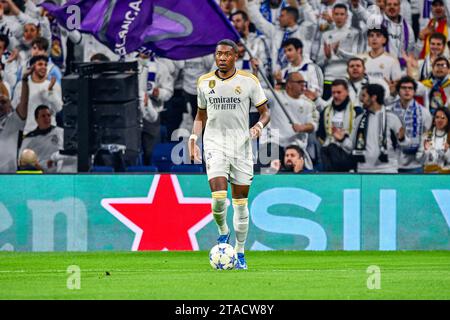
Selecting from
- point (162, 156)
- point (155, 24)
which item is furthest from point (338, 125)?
point (155, 24)

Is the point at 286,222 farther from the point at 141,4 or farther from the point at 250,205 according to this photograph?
the point at 141,4

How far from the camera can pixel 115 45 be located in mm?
20016

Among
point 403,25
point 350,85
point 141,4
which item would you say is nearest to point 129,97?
point 141,4

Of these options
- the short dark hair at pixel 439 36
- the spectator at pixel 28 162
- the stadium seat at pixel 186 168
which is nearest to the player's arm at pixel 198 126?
the stadium seat at pixel 186 168

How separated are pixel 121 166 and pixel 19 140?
8.14ft

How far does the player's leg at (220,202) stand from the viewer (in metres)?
13.9

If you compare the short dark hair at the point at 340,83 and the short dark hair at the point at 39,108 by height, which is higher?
the short dark hair at the point at 340,83

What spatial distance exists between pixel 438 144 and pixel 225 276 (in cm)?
819

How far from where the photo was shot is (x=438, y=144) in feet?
64.9

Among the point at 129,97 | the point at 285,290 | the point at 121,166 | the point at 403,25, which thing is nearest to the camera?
the point at 285,290

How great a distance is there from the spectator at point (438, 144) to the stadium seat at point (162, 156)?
4.33 meters

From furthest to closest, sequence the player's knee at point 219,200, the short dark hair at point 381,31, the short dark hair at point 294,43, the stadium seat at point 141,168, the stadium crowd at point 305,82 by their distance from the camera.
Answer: the short dark hair at point 381,31, the short dark hair at point 294,43, the stadium crowd at point 305,82, the stadium seat at point 141,168, the player's knee at point 219,200

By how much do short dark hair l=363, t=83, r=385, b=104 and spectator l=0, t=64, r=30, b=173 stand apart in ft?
20.3

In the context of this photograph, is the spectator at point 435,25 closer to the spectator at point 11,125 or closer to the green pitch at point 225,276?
the green pitch at point 225,276
